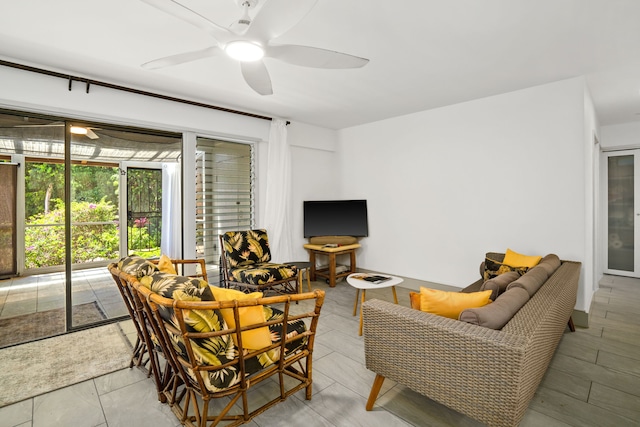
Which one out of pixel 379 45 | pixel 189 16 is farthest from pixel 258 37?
pixel 379 45

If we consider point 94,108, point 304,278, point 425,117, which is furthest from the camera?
point 304,278

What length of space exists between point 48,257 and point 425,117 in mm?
4928

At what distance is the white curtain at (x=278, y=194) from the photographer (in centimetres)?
443

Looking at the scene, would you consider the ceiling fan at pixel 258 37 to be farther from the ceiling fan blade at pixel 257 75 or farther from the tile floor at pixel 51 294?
the tile floor at pixel 51 294

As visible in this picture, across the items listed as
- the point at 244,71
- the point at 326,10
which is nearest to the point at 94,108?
the point at 244,71

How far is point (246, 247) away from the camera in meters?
3.98

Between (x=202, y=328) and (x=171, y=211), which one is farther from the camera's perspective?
(x=171, y=211)

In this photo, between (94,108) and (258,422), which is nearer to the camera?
(258,422)

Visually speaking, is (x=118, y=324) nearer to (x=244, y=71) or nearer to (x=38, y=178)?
(x=38, y=178)

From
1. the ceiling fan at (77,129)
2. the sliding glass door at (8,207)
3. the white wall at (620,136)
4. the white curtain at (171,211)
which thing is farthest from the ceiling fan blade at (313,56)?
the white wall at (620,136)

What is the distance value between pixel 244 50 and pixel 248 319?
58.4 inches

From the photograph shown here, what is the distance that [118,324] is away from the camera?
10.5 ft

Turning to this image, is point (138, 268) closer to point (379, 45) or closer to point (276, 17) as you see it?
point (276, 17)

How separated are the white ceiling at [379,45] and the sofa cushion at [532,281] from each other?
1712mm
